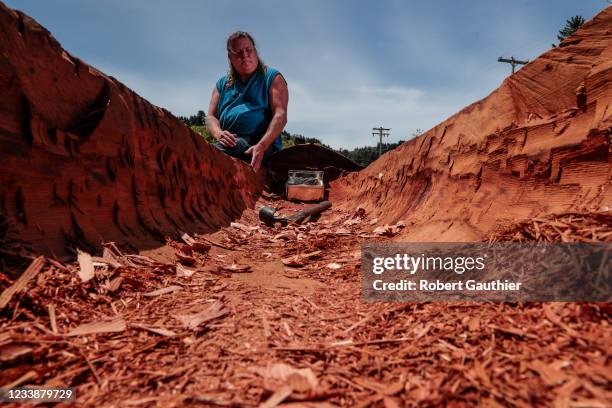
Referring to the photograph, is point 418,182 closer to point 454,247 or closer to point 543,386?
point 454,247

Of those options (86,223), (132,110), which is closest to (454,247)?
(86,223)

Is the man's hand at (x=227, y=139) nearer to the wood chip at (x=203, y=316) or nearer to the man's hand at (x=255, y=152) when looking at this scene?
the man's hand at (x=255, y=152)

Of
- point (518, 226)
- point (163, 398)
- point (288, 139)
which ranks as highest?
point (288, 139)

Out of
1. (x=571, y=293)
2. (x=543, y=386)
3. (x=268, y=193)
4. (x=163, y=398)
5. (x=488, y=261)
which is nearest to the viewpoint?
(x=543, y=386)

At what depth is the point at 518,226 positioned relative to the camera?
165 centimetres

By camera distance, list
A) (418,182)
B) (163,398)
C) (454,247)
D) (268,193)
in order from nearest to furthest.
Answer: (163,398), (454,247), (418,182), (268,193)

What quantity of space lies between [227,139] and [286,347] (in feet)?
19.9

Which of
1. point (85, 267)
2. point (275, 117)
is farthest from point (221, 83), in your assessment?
point (85, 267)

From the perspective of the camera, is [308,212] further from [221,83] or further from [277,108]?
[221,83]

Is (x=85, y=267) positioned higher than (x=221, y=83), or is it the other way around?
(x=221, y=83)

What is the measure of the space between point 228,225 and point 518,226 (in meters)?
3.45

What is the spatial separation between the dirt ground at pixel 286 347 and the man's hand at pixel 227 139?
5193mm

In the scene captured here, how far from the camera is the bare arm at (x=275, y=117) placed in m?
7.07

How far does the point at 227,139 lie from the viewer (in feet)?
22.1
